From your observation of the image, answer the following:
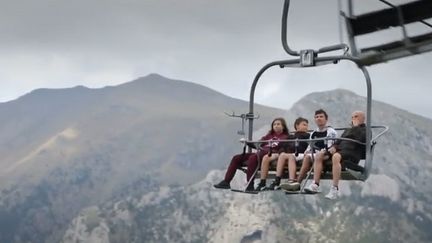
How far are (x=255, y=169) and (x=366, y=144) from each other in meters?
2.48

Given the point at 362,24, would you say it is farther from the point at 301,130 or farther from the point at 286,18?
the point at 301,130

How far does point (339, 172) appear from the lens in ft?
41.9

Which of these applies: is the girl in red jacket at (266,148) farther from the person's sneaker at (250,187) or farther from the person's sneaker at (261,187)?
the person's sneaker at (261,187)

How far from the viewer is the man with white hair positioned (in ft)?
42.0

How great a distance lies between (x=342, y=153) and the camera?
1290cm

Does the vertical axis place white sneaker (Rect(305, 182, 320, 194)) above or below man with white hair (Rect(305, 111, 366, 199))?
below

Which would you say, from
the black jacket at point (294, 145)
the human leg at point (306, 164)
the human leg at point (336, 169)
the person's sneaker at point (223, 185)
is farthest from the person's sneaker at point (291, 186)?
the person's sneaker at point (223, 185)

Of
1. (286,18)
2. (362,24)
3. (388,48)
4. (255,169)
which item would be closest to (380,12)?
(362,24)

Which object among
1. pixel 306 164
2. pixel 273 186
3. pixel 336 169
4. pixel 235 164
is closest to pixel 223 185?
pixel 235 164

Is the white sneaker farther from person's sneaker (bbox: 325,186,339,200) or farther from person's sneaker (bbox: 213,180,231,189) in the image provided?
person's sneaker (bbox: 213,180,231,189)

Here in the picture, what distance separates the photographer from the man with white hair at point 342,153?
42.0 feet

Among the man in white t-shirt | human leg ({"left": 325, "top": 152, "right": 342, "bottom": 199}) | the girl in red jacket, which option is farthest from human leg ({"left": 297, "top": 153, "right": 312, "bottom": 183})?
the girl in red jacket

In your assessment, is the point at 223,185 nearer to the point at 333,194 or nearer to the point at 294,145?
the point at 294,145

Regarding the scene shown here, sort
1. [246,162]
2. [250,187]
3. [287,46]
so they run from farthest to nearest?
[246,162], [250,187], [287,46]
